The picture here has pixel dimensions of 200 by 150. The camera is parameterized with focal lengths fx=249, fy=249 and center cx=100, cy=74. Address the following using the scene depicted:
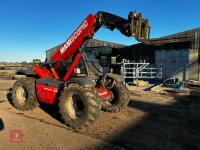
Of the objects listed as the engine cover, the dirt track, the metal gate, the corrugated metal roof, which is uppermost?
the corrugated metal roof

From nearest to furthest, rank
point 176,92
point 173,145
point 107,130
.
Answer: point 173,145, point 107,130, point 176,92

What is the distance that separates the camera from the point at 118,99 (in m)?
8.12

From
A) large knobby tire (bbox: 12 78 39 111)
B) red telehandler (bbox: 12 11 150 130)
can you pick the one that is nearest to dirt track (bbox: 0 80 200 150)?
large knobby tire (bbox: 12 78 39 111)

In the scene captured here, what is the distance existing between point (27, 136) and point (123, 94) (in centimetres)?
346

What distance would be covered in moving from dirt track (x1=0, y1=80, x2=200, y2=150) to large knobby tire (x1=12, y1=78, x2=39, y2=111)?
0.23 metres

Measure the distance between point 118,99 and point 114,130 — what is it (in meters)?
2.09

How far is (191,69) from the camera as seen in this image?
18.5 metres

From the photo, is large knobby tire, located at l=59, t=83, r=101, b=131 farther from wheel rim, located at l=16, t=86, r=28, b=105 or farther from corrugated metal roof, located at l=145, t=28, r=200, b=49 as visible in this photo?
corrugated metal roof, located at l=145, t=28, r=200, b=49

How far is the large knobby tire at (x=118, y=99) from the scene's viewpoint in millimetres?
7980

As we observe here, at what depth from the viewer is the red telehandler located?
6.26 metres

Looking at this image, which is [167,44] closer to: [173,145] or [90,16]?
[90,16]

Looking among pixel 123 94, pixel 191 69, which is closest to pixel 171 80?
pixel 191 69

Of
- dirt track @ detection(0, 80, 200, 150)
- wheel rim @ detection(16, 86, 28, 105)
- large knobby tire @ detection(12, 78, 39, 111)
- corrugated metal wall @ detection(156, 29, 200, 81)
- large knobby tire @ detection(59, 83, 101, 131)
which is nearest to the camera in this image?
dirt track @ detection(0, 80, 200, 150)

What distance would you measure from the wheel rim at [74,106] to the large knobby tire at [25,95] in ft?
6.01
